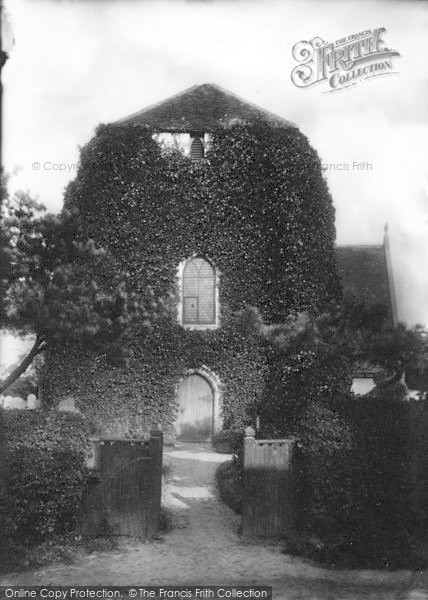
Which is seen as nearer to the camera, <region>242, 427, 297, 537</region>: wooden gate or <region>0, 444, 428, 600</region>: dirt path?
<region>0, 444, 428, 600</region>: dirt path

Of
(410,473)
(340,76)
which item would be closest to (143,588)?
(410,473)

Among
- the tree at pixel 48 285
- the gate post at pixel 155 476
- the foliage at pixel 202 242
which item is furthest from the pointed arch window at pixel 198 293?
the gate post at pixel 155 476

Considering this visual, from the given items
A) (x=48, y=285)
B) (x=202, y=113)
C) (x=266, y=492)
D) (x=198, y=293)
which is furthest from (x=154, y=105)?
(x=266, y=492)

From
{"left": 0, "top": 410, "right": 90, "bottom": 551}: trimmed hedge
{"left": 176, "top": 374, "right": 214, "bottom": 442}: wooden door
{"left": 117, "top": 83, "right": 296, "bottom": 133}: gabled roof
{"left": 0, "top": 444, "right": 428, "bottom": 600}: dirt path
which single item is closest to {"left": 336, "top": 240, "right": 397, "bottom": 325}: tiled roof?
{"left": 117, "top": 83, "right": 296, "bottom": 133}: gabled roof

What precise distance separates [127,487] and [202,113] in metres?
16.7

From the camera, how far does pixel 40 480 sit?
28.7ft

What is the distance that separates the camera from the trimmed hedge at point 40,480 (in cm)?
857

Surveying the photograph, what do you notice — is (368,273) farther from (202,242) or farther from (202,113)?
(202,113)

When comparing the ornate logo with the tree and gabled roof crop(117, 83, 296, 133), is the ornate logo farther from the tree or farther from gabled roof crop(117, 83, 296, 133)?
gabled roof crop(117, 83, 296, 133)

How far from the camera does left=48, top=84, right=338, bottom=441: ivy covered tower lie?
20250 millimetres

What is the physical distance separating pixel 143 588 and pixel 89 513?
8.13ft

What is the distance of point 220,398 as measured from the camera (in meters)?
20.8

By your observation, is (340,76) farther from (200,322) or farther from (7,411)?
(200,322)

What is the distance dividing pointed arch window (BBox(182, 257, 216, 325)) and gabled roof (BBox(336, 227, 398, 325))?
8.39 metres
